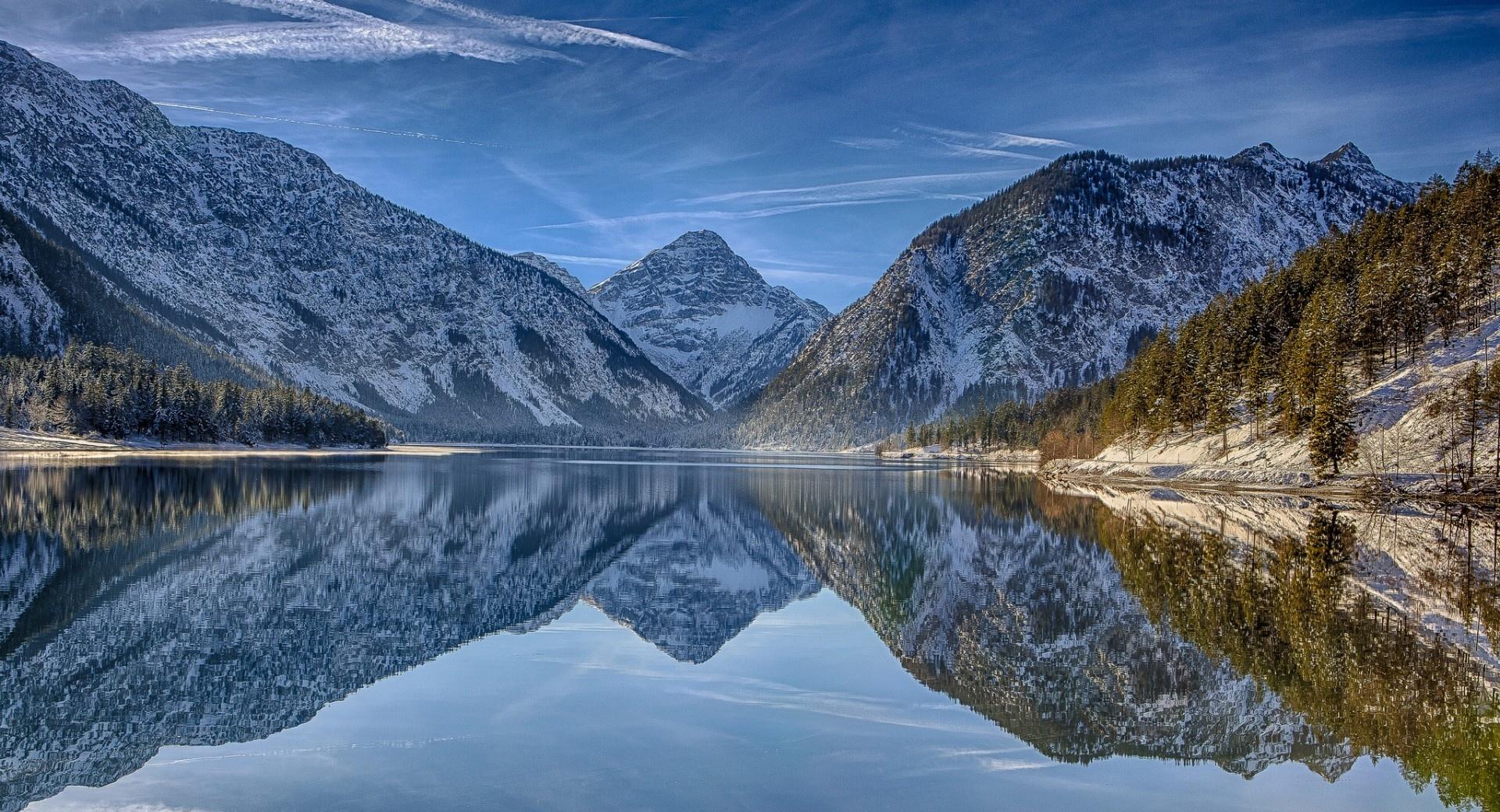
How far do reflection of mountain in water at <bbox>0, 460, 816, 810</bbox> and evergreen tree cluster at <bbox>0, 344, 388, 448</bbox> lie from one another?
72.4 metres

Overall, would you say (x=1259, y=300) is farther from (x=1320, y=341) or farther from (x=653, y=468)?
(x=653, y=468)

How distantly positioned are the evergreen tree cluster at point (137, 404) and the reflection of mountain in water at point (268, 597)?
238 feet

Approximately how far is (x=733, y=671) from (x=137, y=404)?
13567 cm

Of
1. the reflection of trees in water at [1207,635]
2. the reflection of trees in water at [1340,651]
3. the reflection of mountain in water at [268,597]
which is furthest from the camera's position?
the reflection of mountain in water at [268,597]

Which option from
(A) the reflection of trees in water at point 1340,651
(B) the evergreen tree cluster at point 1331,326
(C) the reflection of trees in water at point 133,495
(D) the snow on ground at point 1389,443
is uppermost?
(B) the evergreen tree cluster at point 1331,326

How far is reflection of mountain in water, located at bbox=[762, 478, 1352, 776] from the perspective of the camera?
16188 mm

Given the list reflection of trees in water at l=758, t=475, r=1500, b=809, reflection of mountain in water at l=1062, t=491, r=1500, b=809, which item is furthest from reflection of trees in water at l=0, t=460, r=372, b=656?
reflection of mountain in water at l=1062, t=491, r=1500, b=809

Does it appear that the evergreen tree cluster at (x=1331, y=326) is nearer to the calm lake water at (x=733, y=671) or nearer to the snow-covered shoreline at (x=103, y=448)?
the calm lake water at (x=733, y=671)

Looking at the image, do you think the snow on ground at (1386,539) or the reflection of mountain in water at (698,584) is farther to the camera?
the reflection of mountain in water at (698,584)

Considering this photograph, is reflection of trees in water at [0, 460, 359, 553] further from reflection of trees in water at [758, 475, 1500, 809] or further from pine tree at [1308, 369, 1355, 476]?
pine tree at [1308, 369, 1355, 476]

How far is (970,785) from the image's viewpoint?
13.9 meters

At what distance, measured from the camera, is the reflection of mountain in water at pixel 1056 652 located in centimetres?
1619

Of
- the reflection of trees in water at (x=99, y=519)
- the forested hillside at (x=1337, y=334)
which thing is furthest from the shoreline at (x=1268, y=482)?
the reflection of trees in water at (x=99, y=519)

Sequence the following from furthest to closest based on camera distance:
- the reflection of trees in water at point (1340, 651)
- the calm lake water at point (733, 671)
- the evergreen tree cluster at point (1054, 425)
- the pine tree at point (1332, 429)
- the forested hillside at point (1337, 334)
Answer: the evergreen tree cluster at point (1054, 425) → the forested hillside at point (1337, 334) → the pine tree at point (1332, 429) → the reflection of trees in water at point (1340, 651) → the calm lake water at point (733, 671)
